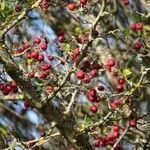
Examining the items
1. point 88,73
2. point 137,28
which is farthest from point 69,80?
point 137,28

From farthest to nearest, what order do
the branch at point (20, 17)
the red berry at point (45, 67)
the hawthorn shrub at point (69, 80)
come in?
the red berry at point (45, 67), the hawthorn shrub at point (69, 80), the branch at point (20, 17)

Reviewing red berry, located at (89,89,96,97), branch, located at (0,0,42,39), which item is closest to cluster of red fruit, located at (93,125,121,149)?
red berry, located at (89,89,96,97)

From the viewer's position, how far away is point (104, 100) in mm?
4023

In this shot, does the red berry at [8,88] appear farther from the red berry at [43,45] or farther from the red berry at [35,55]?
the red berry at [43,45]

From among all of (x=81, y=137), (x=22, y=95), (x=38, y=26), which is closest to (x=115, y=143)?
(x=81, y=137)

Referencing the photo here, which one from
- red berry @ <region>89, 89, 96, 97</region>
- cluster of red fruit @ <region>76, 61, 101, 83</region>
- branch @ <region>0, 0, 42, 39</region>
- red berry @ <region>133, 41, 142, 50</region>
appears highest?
branch @ <region>0, 0, 42, 39</region>

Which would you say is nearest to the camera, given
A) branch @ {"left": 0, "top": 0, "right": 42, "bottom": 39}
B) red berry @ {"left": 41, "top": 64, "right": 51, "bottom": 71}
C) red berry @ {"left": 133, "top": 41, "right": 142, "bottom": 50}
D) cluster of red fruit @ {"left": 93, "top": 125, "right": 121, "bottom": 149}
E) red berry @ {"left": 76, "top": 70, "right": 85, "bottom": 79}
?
branch @ {"left": 0, "top": 0, "right": 42, "bottom": 39}

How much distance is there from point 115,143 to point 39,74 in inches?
38.6

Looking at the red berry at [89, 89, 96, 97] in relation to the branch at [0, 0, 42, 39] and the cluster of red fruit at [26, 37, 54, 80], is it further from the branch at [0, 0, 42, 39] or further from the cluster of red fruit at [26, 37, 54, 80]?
the branch at [0, 0, 42, 39]

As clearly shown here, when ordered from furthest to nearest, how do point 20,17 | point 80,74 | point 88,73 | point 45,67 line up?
point 45,67 < point 88,73 < point 80,74 < point 20,17

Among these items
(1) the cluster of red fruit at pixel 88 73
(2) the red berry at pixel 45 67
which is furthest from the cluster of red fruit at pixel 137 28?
(2) the red berry at pixel 45 67

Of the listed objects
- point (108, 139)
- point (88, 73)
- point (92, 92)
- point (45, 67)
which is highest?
point (45, 67)

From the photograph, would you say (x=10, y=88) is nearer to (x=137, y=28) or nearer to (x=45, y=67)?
(x=45, y=67)

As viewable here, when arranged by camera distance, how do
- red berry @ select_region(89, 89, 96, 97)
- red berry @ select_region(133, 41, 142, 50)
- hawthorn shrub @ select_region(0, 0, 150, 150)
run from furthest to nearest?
red berry @ select_region(133, 41, 142, 50)
red berry @ select_region(89, 89, 96, 97)
hawthorn shrub @ select_region(0, 0, 150, 150)
